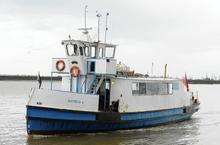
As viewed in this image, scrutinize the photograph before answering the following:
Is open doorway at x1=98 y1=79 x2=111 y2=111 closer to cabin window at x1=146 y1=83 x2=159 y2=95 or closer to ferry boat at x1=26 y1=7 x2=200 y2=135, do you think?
ferry boat at x1=26 y1=7 x2=200 y2=135

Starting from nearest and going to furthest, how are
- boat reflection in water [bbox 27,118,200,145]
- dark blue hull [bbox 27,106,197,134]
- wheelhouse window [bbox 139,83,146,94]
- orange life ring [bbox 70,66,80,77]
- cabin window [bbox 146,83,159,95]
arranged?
1. dark blue hull [bbox 27,106,197,134]
2. boat reflection in water [bbox 27,118,200,145]
3. orange life ring [bbox 70,66,80,77]
4. wheelhouse window [bbox 139,83,146,94]
5. cabin window [bbox 146,83,159,95]

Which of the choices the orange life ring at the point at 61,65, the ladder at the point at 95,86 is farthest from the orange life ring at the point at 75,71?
the ladder at the point at 95,86

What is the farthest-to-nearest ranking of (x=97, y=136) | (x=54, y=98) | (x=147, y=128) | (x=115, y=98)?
1. (x=147, y=128)
2. (x=115, y=98)
3. (x=97, y=136)
4. (x=54, y=98)

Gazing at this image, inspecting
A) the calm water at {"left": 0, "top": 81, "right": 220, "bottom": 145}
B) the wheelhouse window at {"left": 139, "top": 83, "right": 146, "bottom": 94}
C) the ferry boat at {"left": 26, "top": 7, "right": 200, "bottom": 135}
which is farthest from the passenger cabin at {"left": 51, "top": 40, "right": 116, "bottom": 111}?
the wheelhouse window at {"left": 139, "top": 83, "right": 146, "bottom": 94}

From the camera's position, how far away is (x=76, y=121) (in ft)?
80.2

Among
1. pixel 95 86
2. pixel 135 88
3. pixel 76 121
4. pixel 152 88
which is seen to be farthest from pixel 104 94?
pixel 152 88

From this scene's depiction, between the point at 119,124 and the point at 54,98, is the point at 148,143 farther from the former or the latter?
the point at 54,98

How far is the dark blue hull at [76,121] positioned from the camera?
23.6 meters

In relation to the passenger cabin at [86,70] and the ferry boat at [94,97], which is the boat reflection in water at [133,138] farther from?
Answer: the passenger cabin at [86,70]

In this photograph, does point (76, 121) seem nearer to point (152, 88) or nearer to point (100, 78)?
point (100, 78)

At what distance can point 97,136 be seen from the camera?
25469 millimetres

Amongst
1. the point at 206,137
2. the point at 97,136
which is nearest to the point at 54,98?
the point at 97,136

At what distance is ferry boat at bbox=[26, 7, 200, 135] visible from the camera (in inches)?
936

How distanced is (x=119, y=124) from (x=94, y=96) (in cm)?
257
